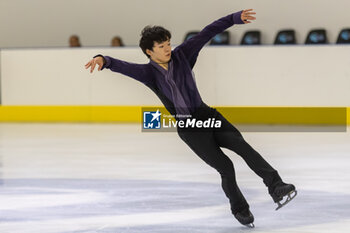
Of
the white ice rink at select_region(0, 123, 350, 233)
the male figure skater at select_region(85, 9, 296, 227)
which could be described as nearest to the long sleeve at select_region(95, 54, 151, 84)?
the male figure skater at select_region(85, 9, 296, 227)

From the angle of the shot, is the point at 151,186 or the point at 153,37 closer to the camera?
the point at 153,37

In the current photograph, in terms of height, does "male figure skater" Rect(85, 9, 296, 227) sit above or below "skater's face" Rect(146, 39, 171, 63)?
below

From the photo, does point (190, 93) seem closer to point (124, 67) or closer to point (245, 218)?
point (124, 67)

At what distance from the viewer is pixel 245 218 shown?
463 cm

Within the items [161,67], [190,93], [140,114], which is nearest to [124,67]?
[161,67]

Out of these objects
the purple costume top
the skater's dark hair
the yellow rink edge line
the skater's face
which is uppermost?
the skater's dark hair

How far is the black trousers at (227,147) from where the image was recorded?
4.52 m

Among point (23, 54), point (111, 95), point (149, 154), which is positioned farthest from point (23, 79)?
point (149, 154)

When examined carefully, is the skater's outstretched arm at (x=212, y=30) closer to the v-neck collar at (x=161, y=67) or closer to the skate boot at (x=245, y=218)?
the v-neck collar at (x=161, y=67)

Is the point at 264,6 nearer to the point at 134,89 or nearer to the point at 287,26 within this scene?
the point at 287,26

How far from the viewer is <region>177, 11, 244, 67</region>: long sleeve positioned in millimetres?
4688

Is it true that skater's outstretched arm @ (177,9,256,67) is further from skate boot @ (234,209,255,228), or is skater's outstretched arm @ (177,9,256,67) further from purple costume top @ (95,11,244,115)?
skate boot @ (234,209,255,228)

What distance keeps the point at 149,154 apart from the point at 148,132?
3.02m

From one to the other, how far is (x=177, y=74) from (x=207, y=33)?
0.32 meters
